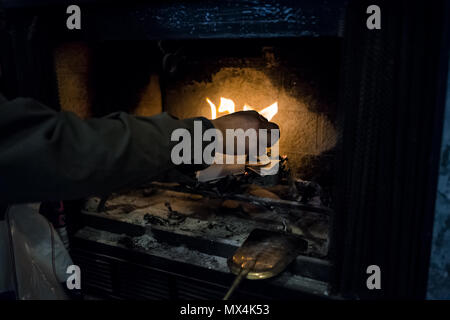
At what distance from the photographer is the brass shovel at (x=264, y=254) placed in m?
1.48

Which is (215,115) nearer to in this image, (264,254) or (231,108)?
(231,108)

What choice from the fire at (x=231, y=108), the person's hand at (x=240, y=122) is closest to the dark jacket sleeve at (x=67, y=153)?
the person's hand at (x=240, y=122)

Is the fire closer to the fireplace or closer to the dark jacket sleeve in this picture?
the fireplace

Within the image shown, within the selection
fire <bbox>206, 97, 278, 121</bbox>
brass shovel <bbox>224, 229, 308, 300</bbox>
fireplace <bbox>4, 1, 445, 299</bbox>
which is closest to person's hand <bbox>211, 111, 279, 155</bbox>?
fireplace <bbox>4, 1, 445, 299</bbox>

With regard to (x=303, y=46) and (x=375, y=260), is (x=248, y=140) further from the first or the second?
(x=303, y=46)

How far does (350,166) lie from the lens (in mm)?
1339

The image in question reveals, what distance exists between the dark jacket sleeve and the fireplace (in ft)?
0.50

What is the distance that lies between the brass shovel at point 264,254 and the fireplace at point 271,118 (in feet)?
0.20

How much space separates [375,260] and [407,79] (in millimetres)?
722

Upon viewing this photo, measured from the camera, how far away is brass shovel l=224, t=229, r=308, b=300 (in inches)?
58.4

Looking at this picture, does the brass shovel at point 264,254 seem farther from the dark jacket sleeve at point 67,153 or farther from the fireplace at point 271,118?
the dark jacket sleeve at point 67,153

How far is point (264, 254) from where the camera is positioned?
1.60m

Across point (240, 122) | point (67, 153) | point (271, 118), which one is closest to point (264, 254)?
point (240, 122)

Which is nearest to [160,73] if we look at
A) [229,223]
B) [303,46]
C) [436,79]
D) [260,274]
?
[303,46]
